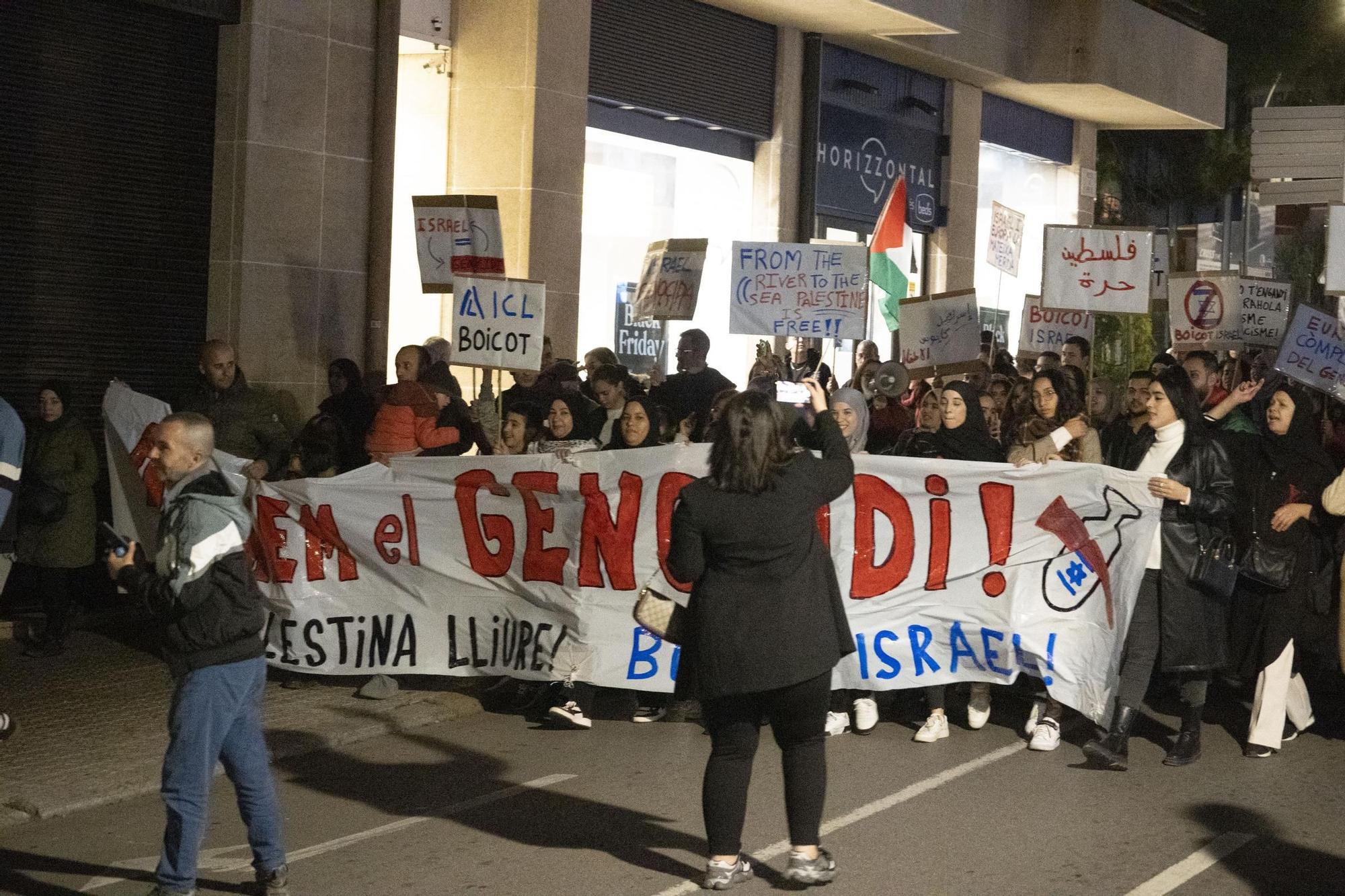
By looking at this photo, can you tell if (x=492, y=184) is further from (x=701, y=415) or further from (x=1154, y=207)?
(x=1154, y=207)

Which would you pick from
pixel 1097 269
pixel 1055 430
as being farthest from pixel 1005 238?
pixel 1055 430

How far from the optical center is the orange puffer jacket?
10961 mm

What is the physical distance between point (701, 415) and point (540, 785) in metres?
4.25

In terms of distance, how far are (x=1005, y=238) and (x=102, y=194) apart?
8.36m

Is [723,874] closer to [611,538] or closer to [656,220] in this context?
[611,538]

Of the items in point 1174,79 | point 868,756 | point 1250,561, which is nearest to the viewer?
point 868,756

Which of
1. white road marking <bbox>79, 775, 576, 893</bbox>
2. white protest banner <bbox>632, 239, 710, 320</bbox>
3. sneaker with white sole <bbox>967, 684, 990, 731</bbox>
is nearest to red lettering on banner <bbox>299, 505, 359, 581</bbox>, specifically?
white road marking <bbox>79, 775, 576, 893</bbox>

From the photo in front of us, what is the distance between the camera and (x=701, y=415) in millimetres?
12062

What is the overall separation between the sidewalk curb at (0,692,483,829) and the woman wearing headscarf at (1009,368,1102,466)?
3368 mm

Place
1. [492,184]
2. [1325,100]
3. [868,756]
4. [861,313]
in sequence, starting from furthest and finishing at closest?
1. [1325,100]
2. [492,184]
3. [861,313]
4. [868,756]

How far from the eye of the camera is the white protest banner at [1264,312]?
56.0 ft

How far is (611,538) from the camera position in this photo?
386 inches

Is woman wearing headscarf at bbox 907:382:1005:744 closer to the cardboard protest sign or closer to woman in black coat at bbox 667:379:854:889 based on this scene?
woman in black coat at bbox 667:379:854:889

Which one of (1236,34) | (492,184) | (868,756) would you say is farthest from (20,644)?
(1236,34)
